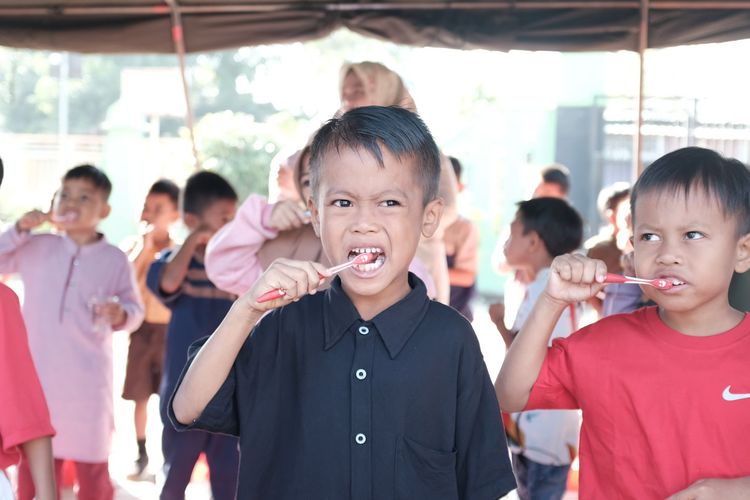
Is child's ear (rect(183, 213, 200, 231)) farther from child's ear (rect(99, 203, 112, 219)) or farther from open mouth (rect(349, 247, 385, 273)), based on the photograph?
open mouth (rect(349, 247, 385, 273))

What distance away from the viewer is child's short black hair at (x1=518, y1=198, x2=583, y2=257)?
13.1 ft

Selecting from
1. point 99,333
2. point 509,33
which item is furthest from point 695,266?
point 509,33

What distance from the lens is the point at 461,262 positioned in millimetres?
6004

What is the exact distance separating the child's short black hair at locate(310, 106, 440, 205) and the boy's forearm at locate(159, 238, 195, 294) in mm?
2447

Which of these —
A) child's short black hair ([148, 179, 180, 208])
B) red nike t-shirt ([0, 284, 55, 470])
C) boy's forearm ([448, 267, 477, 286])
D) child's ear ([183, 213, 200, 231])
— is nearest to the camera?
red nike t-shirt ([0, 284, 55, 470])

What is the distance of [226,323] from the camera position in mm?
1908

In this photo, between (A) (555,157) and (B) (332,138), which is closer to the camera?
(B) (332,138)

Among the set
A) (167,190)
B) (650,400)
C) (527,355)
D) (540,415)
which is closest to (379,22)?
(167,190)

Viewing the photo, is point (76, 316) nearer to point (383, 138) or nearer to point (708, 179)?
point (383, 138)

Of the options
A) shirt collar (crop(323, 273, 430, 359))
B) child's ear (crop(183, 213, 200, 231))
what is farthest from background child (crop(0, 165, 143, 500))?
shirt collar (crop(323, 273, 430, 359))

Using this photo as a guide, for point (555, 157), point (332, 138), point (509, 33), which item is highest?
point (509, 33)

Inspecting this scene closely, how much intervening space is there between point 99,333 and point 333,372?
2.72 meters

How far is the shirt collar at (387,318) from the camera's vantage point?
6.56 ft

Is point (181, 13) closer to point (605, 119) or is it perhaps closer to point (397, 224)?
point (397, 224)
